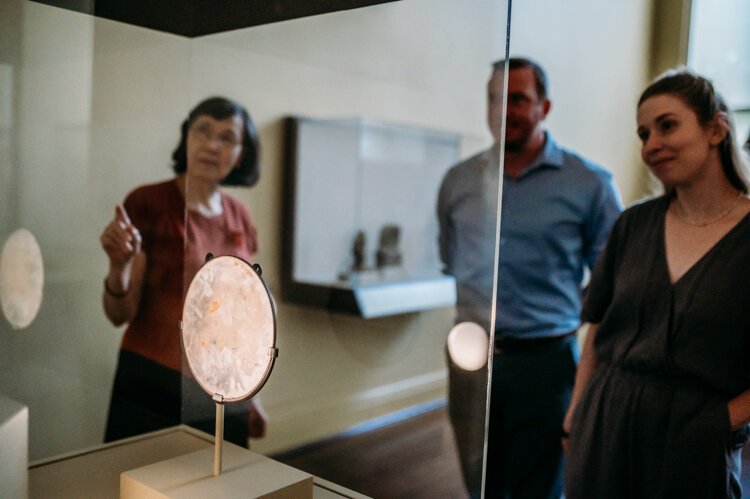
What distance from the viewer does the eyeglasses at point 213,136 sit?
188cm

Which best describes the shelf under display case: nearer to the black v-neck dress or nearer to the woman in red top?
the woman in red top

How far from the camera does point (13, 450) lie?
120cm

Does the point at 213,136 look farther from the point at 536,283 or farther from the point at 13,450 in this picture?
the point at 536,283

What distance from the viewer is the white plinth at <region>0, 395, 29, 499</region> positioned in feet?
3.83

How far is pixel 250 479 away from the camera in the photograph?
3.96ft

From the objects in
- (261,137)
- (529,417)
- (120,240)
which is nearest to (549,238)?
(529,417)

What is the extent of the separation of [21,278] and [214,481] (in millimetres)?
772

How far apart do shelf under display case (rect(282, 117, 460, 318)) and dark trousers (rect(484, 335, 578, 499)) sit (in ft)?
1.55

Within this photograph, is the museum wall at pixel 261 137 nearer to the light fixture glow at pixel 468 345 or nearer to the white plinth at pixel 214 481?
the light fixture glow at pixel 468 345

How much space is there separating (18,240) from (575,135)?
392 cm

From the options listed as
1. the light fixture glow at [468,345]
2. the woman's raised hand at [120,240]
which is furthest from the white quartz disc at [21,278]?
the light fixture glow at [468,345]

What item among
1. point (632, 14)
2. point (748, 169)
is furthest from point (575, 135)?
point (748, 169)

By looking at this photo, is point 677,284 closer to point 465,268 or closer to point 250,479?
point 465,268

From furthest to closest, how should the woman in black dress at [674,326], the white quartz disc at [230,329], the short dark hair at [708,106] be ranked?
the short dark hair at [708,106], the woman in black dress at [674,326], the white quartz disc at [230,329]
